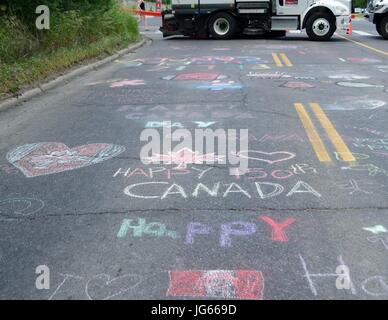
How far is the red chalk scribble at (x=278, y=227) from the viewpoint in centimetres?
397

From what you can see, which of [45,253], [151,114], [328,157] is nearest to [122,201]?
[45,253]

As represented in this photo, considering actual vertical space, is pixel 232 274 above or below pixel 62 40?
below

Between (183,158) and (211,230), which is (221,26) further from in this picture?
(211,230)

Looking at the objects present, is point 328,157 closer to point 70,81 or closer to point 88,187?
point 88,187

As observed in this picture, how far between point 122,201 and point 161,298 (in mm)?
1676

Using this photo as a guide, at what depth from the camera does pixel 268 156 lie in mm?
5918

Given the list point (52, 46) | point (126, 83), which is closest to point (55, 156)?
point (126, 83)

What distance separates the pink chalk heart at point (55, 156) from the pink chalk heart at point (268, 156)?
1.48 m

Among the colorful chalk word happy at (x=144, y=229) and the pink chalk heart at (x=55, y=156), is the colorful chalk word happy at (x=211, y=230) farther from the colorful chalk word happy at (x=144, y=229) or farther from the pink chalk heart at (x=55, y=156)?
the pink chalk heart at (x=55, y=156)

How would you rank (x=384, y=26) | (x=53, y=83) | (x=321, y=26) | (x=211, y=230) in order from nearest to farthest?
(x=211, y=230)
(x=53, y=83)
(x=321, y=26)
(x=384, y=26)

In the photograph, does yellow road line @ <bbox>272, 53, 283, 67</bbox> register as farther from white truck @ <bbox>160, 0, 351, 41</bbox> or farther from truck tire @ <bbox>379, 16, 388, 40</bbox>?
truck tire @ <bbox>379, 16, 388, 40</bbox>

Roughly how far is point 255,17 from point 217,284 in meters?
19.3
